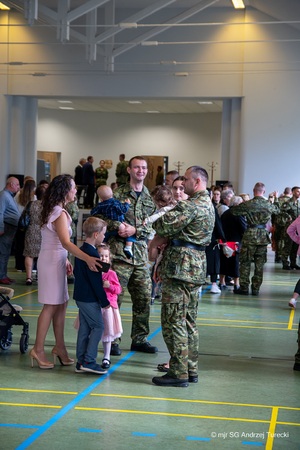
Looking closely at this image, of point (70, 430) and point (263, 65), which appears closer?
point (70, 430)

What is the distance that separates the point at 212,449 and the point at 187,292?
5.79 feet

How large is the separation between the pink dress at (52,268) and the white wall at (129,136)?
90.6ft

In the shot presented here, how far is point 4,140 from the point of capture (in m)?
24.0

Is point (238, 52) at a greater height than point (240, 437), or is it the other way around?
point (238, 52)

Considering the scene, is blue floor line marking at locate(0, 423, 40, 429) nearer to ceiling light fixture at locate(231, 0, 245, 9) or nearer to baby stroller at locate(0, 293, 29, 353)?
baby stroller at locate(0, 293, 29, 353)

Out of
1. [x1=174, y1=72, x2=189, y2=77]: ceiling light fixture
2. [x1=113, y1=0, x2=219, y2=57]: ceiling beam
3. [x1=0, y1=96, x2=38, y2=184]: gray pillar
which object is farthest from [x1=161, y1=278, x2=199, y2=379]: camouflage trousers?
[x1=0, y1=96, x2=38, y2=184]: gray pillar

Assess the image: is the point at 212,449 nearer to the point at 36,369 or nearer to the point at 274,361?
the point at 36,369

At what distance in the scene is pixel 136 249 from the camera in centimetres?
763

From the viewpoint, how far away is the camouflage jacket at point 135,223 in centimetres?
758

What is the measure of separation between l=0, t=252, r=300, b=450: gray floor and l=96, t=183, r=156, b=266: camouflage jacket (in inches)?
38.3

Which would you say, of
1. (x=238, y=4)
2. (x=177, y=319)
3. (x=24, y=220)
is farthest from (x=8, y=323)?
(x=238, y=4)

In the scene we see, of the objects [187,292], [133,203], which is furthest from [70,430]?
[133,203]

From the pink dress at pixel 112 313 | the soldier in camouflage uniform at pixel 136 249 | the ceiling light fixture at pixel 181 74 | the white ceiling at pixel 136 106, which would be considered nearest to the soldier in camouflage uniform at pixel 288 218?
the ceiling light fixture at pixel 181 74

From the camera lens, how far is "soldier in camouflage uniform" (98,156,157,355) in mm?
7551
